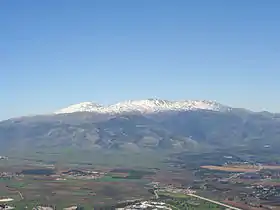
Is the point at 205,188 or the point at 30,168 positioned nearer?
the point at 205,188

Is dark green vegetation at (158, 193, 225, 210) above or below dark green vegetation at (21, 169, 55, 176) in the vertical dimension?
below

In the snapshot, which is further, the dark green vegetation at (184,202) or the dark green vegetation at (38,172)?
the dark green vegetation at (38,172)

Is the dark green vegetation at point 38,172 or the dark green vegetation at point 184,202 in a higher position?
the dark green vegetation at point 38,172

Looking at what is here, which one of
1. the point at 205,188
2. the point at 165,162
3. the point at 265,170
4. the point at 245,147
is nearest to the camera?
the point at 205,188

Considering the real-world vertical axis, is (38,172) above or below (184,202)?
above

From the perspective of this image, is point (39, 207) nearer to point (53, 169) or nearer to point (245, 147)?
point (53, 169)

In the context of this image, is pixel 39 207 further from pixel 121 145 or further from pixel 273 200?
pixel 121 145

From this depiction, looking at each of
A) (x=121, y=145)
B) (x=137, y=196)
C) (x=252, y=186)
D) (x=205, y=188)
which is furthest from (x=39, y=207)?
(x=121, y=145)

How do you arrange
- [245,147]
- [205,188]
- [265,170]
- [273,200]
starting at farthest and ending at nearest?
[245,147], [265,170], [205,188], [273,200]

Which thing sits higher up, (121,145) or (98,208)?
(121,145)

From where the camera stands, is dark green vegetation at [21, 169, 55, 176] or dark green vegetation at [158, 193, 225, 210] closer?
dark green vegetation at [158, 193, 225, 210]

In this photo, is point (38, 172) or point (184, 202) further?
point (38, 172)
